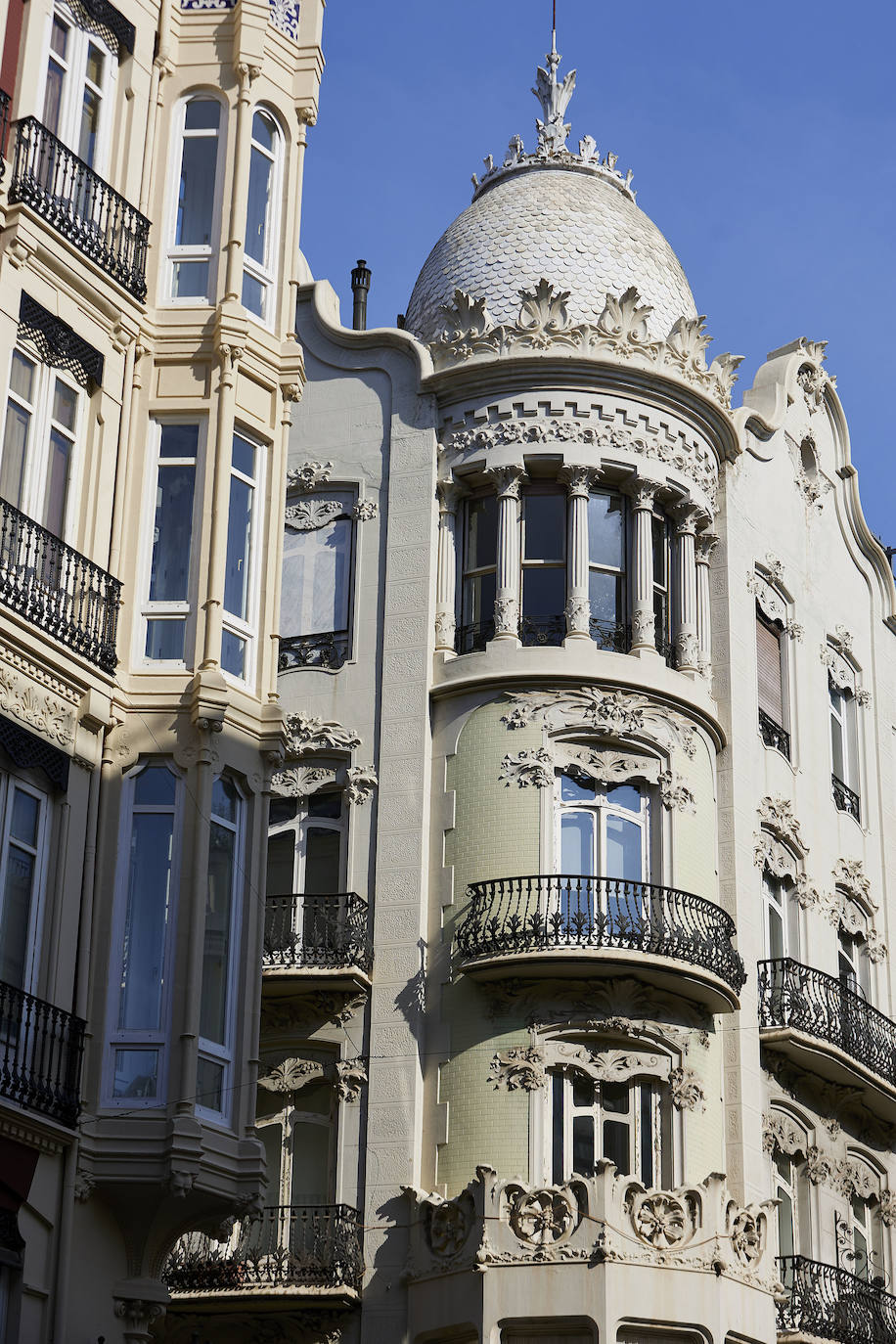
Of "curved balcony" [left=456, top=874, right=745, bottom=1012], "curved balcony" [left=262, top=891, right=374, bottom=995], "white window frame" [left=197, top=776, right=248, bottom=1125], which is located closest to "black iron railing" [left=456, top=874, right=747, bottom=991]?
"curved balcony" [left=456, top=874, right=745, bottom=1012]

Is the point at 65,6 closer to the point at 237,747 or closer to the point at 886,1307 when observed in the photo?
the point at 237,747

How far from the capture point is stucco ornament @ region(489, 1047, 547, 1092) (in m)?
29.7

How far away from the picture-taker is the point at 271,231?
2492cm

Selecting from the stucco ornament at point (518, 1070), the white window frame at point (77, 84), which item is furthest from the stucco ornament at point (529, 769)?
the white window frame at point (77, 84)

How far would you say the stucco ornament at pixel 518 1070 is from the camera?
97.4 ft

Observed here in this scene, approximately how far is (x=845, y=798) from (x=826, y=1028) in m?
5.49

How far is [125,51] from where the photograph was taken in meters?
24.0

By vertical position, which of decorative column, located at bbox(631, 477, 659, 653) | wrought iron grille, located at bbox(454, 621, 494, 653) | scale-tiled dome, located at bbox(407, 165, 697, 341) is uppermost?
scale-tiled dome, located at bbox(407, 165, 697, 341)

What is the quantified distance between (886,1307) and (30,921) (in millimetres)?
18681

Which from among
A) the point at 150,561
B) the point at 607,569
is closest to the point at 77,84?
the point at 150,561

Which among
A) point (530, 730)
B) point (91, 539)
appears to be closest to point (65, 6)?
point (91, 539)

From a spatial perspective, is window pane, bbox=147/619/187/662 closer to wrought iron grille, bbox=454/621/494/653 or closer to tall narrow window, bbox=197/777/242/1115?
tall narrow window, bbox=197/777/242/1115

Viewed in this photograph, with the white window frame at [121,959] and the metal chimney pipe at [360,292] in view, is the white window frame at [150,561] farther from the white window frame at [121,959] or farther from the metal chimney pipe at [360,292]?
the metal chimney pipe at [360,292]

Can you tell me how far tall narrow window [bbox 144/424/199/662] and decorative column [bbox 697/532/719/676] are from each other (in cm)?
1238
